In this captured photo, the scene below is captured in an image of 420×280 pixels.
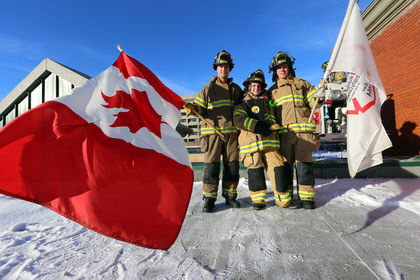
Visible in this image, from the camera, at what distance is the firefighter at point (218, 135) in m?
3.02

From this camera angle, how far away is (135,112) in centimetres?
200

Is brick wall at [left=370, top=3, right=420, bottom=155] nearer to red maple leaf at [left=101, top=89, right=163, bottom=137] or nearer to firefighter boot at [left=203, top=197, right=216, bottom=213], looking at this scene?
firefighter boot at [left=203, top=197, right=216, bottom=213]

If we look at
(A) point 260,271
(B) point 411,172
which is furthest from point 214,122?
(B) point 411,172

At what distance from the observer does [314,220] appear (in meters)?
2.35

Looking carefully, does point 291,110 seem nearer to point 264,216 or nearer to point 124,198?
point 264,216

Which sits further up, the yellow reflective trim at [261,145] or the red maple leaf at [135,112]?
the red maple leaf at [135,112]

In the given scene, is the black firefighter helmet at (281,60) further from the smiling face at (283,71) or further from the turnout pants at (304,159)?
the turnout pants at (304,159)

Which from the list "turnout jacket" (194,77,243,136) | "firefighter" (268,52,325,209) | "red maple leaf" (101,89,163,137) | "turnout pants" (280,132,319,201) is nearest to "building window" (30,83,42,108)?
"turnout jacket" (194,77,243,136)

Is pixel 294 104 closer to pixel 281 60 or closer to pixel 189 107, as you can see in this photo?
pixel 281 60

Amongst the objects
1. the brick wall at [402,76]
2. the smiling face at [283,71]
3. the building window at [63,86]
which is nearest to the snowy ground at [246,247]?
the smiling face at [283,71]

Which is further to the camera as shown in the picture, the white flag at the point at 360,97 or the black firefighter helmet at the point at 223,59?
the black firefighter helmet at the point at 223,59

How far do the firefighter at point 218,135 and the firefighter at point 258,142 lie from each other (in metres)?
0.18

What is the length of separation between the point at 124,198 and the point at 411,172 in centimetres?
533

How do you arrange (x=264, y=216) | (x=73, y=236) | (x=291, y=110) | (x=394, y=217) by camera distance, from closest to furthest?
(x=73, y=236)
(x=394, y=217)
(x=264, y=216)
(x=291, y=110)
